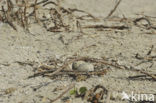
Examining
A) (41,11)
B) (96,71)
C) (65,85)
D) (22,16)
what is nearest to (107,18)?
(41,11)

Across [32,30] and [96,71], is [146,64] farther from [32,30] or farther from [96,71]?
[32,30]

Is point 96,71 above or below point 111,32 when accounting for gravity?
below

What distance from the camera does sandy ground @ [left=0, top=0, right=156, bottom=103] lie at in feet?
5.25

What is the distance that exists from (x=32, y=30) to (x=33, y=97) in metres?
0.98

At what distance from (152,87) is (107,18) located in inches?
49.5

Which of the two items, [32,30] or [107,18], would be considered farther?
[107,18]

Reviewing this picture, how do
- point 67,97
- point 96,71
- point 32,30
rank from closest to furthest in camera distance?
1. point 67,97
2. point 96,71
3. point 32,30

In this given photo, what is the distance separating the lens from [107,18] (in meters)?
2.78

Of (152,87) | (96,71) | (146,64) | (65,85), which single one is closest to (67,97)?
(65,85)

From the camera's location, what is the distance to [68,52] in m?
2.08

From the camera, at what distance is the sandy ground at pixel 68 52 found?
5.25 feet

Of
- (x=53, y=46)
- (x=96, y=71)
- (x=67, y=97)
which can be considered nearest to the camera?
(x=67, y=97)

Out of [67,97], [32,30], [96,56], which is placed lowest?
[67,97]

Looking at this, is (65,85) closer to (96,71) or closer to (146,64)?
(96,71)
